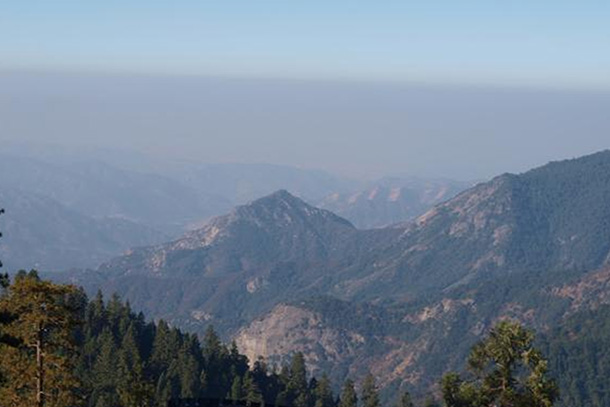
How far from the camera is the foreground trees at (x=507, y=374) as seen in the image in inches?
1294

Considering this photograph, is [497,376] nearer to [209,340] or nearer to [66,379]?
[66,379]

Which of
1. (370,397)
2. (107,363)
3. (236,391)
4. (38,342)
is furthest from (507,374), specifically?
(370,397)

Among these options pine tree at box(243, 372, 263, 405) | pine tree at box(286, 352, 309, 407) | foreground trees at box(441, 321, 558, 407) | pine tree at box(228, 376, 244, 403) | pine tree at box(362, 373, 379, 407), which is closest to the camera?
foreground trees at box(441, 321, 558, 407)

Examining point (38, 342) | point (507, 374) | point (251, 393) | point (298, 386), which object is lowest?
point (298, 386)

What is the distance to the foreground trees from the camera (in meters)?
32.9

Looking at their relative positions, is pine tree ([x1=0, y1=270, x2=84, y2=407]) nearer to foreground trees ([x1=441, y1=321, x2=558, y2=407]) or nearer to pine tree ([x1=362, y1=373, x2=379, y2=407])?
foreground trees ([x1=441, y1=321, x2=558, y2=407])

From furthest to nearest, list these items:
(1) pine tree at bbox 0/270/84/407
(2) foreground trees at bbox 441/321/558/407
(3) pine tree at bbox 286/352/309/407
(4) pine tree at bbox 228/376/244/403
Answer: (3) pine tree at bbox 286/352/309/407 < (4) pine tree at bbox 228/376/244/403 < (2) foreground trees at bbox 441/321/558/407 < (1) pine tree at bbox 0/270/84/407

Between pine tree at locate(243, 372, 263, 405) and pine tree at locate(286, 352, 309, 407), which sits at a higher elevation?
pine tree at locate(243, 372, 263, 405)

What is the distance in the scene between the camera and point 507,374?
33.5m

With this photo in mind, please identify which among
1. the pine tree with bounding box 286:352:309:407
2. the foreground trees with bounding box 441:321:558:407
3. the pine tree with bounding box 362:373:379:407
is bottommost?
the pine tree with bounding box 286:352:309:407

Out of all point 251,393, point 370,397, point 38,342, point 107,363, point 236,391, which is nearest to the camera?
point 38,342

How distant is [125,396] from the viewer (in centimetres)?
4281

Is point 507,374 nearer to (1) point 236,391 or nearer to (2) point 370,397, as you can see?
(1) point 236,391

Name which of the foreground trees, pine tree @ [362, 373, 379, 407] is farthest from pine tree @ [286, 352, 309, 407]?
the foreground trees
